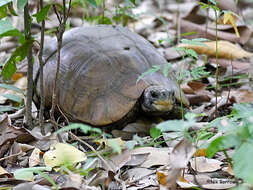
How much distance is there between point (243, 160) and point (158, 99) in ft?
5.15

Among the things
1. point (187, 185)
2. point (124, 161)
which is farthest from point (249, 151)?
point (124, 161)

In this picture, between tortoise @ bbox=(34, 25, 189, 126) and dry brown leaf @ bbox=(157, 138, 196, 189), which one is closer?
dry brown leaf @ bbox=(157, 138, 196, 189)

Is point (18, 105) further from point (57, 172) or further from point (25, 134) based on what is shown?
point (57, 172)

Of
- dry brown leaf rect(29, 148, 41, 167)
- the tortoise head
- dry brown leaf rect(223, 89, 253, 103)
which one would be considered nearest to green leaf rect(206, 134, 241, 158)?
dry brown leaf rect(29, 148, 41, 167)

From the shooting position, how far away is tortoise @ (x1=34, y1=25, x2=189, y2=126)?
126 inches

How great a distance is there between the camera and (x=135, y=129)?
332 cm

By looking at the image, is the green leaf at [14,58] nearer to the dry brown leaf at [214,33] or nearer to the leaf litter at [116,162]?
the leaf litter at [116,162]

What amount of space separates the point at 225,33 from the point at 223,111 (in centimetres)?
205

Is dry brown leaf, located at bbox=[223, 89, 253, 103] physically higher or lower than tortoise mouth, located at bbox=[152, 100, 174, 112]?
lower

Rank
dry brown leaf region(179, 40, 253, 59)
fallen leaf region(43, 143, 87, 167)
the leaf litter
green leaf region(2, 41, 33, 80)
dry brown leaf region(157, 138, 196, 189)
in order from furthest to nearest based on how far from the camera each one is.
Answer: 1. dry brown leaf region(179, 40, 253, 59)
2. green leaf region(2, 41, 33, 80)
3. fallen leaf region(43, 143, 87, 167)
4. the leaf litter
5. dry brown leaf region(157, 138, 196, 189)

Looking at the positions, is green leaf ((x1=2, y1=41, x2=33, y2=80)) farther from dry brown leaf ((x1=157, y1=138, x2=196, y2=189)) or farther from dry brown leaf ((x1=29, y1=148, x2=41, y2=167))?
dry brown leaf ((x1=157, y1=138, x2=196, y2=189))

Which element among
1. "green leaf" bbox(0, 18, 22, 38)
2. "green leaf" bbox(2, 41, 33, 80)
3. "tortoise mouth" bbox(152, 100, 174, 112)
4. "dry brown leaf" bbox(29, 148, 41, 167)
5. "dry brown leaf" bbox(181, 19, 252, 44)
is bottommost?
"dry brown leaf" bbox(29, 148, 41, 167)

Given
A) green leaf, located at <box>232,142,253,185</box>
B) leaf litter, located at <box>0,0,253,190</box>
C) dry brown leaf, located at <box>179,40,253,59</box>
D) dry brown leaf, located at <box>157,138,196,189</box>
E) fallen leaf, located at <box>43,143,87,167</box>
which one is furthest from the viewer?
dry brown leaf, located at <box>179,40,253,59</box>

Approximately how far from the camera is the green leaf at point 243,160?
1.61 meters
